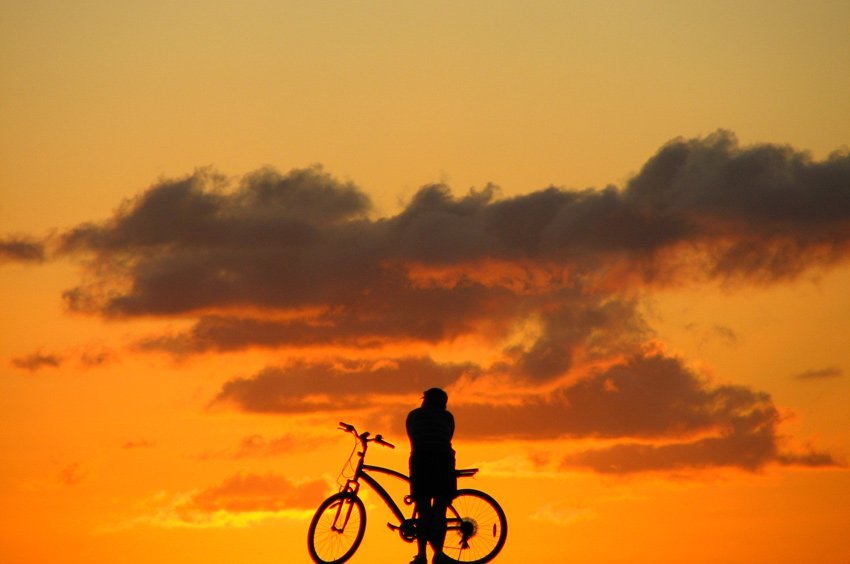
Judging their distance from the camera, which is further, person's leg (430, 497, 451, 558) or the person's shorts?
person's leg (430, 497, 451, 558)

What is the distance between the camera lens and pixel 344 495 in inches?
1106

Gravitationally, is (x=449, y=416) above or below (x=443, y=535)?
above


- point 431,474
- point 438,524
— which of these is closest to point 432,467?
point 431,474

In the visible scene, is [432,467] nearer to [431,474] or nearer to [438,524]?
[431,474]

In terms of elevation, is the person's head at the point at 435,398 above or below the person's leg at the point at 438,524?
above

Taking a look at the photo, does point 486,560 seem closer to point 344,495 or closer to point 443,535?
point 443,535

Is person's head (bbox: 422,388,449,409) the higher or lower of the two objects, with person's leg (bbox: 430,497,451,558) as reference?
higher

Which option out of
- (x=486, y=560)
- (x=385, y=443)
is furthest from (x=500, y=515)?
(x=385, y=443)

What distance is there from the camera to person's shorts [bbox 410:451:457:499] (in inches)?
1066

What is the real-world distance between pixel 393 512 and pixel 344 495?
3.62ft

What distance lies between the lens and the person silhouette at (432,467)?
87.9 feet

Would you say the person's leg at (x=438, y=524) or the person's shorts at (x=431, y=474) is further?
the person's leg at (x=438, y=524)

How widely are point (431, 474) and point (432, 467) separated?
0.47 ft

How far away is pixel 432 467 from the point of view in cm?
2711
